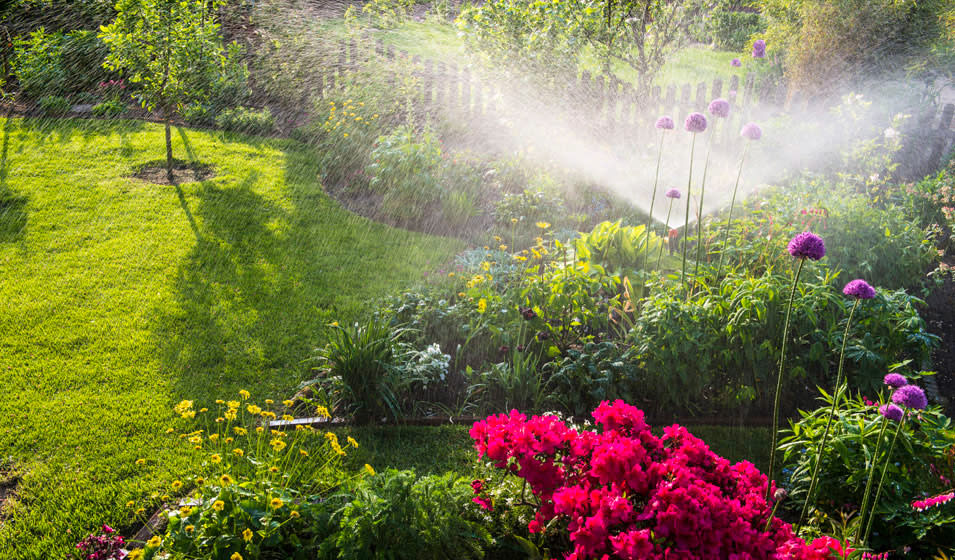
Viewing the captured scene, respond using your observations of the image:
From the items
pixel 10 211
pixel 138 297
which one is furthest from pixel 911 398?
pixel 10 211

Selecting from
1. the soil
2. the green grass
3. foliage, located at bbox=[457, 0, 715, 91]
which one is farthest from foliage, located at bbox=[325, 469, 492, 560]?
foliage, located at bbox=[457, 0, 715, 91]

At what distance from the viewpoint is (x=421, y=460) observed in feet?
11.2

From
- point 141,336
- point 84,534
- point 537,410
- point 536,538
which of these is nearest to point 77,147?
point 141,336

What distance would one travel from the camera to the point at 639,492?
6.91 feet

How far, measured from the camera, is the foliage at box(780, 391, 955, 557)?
251cm

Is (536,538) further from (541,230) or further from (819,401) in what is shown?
(541,230)

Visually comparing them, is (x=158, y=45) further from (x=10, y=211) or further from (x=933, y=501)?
(x=933, y=501)

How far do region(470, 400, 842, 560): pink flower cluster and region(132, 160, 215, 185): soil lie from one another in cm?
633

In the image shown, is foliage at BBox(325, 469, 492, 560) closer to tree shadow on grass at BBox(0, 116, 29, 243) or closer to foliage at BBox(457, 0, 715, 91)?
tree shadow on grass at BBox(0, 116, 29, 243)

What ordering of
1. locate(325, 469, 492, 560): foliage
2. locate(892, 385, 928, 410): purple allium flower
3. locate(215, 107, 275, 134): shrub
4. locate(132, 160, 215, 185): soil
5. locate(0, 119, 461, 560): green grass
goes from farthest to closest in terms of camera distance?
locate(215, 107, 275, 134): shrub
locate(132, 160, 215, 185): soil
locate(0, 119, 461, 560): green grass
locate(325, 469, 492, 560): foliage
locate(892, 385, 928, 410): purple allium flower

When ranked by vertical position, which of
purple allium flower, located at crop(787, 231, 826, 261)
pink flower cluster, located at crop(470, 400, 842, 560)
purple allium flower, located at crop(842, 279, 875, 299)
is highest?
purple allium flower, located at crop(787, 231, 826, 261)

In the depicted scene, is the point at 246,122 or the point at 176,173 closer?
the point at 176,173

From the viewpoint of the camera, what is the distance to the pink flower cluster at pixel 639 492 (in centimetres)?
193

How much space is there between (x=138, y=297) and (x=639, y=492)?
14.4 feet
